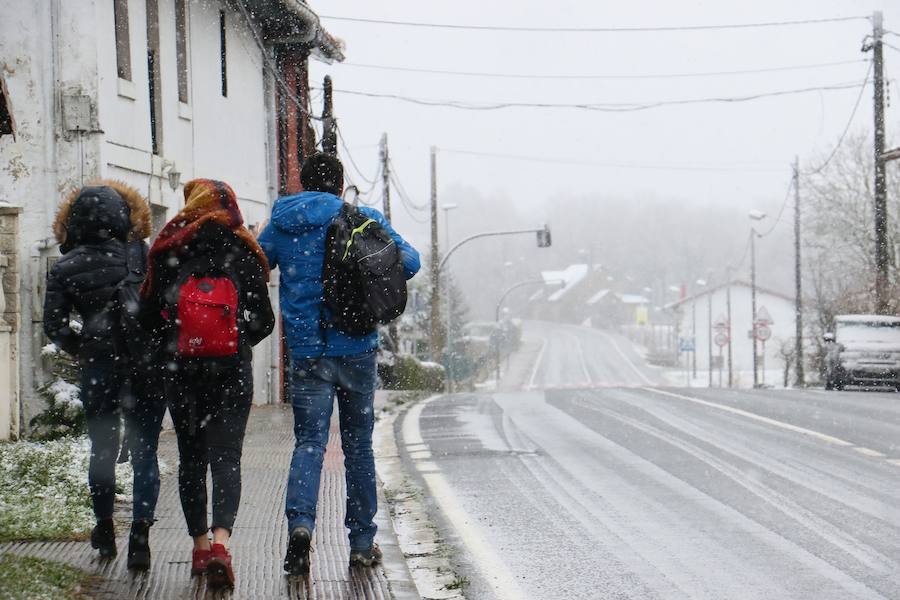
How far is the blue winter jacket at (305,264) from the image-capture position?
16.6ft

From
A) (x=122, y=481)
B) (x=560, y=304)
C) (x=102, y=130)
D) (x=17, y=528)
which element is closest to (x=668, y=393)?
(x=102, y=130)

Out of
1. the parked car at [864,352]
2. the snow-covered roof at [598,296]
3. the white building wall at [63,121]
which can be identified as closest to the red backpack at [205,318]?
the white building wall at [63,121]

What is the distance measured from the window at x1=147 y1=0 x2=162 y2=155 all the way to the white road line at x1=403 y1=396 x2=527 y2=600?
6.25m

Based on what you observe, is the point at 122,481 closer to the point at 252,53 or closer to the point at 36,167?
the point at 36,167

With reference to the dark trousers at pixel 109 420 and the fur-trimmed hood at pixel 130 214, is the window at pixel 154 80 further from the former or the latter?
the dark trousers at pixel 109 420

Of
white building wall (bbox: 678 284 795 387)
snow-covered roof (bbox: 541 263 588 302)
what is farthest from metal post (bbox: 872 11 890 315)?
snow-covered roof (bbox: 541 263 588 302)

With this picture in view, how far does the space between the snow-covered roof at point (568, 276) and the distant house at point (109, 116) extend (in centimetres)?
13741

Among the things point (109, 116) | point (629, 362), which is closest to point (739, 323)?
point (629, 362)

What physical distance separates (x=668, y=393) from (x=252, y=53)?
29.4ft

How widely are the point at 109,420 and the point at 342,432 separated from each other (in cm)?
108

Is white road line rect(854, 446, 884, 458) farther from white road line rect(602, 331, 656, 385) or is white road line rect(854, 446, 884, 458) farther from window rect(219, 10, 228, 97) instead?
white road line rect(602, 331, 656, 385)

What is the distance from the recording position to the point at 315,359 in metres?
5.07

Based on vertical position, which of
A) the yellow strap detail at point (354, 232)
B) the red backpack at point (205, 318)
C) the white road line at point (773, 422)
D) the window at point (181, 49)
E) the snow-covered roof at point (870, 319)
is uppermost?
the window at point (181, 49)

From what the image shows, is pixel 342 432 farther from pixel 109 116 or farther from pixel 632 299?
pixel 632 299
